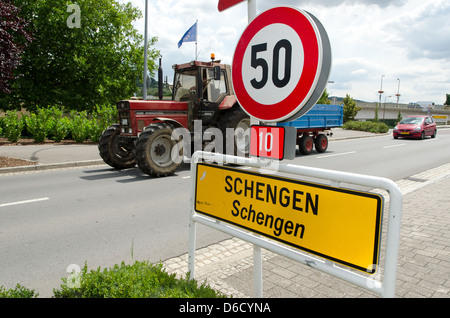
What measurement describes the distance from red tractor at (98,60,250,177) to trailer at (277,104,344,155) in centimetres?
451

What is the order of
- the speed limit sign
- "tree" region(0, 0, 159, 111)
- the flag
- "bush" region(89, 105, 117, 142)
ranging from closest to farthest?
the speed limit sign < "bush" region(89, 105, 117, 142) < the flag < "tree" region(0, 0, 159, 111)

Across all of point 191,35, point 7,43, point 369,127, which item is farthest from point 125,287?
point 369,127

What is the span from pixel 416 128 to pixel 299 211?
2502cm

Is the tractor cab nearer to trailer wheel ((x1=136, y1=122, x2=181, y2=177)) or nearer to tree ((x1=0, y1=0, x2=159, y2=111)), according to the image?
trailer wheel ((x1=136, y1=122, x2=181, y2=177))

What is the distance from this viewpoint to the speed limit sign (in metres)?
1.76

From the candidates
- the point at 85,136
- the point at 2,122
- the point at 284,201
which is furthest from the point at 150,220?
the point at 2,122

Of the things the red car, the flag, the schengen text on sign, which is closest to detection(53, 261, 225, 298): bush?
the schengen text on sign

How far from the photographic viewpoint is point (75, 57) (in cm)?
2272

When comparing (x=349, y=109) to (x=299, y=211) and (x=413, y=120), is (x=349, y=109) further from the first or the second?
(x=299, y=211)

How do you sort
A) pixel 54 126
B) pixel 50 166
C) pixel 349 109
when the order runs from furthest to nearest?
1. pixel 349 109
2. pixel 54 126
3. pixel 50 166

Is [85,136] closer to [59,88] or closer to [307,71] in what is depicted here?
[59,88]

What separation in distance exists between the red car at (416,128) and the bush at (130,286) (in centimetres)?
2488

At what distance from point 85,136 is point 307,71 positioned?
1533cm

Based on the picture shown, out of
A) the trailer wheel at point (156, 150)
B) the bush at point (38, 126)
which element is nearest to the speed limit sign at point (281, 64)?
the trailer wheel at point (156, 150)
